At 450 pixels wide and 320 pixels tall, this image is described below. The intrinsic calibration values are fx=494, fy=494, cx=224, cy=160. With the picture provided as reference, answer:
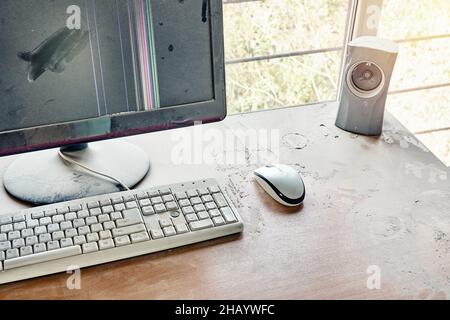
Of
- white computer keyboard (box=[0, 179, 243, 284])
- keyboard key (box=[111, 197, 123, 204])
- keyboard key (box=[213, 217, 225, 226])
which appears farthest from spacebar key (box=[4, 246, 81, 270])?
keyboard key (box=[213, 217, 225, 226])

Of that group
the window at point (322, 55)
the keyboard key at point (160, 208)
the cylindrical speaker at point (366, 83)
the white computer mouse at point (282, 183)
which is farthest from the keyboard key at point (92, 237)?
the window at point (322, 55)

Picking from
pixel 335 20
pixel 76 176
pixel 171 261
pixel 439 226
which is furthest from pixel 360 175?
pixel 335 20

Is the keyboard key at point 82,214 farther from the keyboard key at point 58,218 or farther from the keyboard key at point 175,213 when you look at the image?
the keyboard key at point 175,213

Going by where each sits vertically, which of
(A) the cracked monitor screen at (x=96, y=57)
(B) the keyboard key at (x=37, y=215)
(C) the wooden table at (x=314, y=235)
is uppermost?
(A) the cracked monitor screen at (x=96, y=57)

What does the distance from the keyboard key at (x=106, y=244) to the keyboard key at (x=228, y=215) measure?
0.59 ft

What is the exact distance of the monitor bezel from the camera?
0.80 m

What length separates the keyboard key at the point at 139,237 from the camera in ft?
2.42

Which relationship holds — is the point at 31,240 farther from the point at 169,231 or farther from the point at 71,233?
the point at 169,231

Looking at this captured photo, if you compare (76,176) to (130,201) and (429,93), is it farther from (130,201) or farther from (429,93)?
(429,93)

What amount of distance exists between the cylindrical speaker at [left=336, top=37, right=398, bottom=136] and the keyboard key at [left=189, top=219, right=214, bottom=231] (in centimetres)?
45

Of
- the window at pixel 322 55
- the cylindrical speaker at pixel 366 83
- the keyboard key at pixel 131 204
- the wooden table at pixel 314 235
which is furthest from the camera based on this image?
the window at pixel 322 55

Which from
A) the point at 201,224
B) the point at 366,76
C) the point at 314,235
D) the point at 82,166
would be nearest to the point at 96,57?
the point at 82,166

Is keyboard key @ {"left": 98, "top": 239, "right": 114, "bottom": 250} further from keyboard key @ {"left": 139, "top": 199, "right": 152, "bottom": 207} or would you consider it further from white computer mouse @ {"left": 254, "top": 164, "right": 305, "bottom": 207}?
white computer mouse @ {"left": 254, "top": 164, "right": 305, "bottom": 207}

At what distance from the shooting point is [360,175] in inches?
36.7
